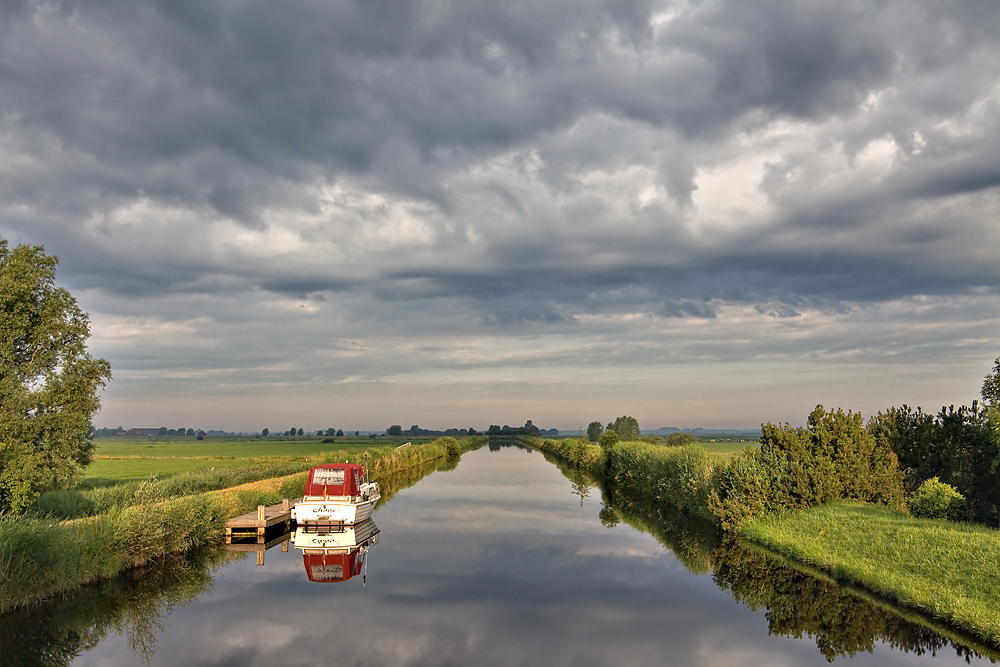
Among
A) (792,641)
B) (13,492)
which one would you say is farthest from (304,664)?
(13,492)

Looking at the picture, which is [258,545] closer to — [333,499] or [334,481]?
[333,499]

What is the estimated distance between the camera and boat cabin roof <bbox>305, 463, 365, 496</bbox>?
2594 cm

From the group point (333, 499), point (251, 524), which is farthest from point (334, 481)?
point (251, 524)

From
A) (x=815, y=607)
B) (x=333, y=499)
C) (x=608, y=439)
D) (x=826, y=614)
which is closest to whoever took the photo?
(x=826, y=614)

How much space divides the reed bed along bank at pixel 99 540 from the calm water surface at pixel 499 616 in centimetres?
228

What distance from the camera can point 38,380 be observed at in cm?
1830

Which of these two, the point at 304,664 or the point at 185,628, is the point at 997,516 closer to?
the point at 304,664

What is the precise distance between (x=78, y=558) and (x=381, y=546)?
9750mm

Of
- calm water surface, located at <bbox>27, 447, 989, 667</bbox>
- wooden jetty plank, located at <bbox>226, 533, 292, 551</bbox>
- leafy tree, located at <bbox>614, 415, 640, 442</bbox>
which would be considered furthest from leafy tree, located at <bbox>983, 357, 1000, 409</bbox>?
leafy tree, located at <bbox>614, 415, 640, 442</bbox>

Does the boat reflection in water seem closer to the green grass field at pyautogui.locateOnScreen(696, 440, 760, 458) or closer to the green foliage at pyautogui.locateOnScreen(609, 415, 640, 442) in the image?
the green grass field at pyautogui.locateOnScreen(696, 440, 760, 458)

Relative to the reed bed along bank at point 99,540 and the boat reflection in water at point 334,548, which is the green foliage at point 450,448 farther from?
the reed bed along bank at point 99,540

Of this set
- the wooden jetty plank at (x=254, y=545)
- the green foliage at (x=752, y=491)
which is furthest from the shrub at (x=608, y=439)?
the wooden jetty plank at (x=254, y=545)

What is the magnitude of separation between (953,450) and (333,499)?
73.5 ft

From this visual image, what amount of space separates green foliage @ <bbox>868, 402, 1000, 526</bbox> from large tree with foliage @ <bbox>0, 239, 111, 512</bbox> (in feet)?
88.2
